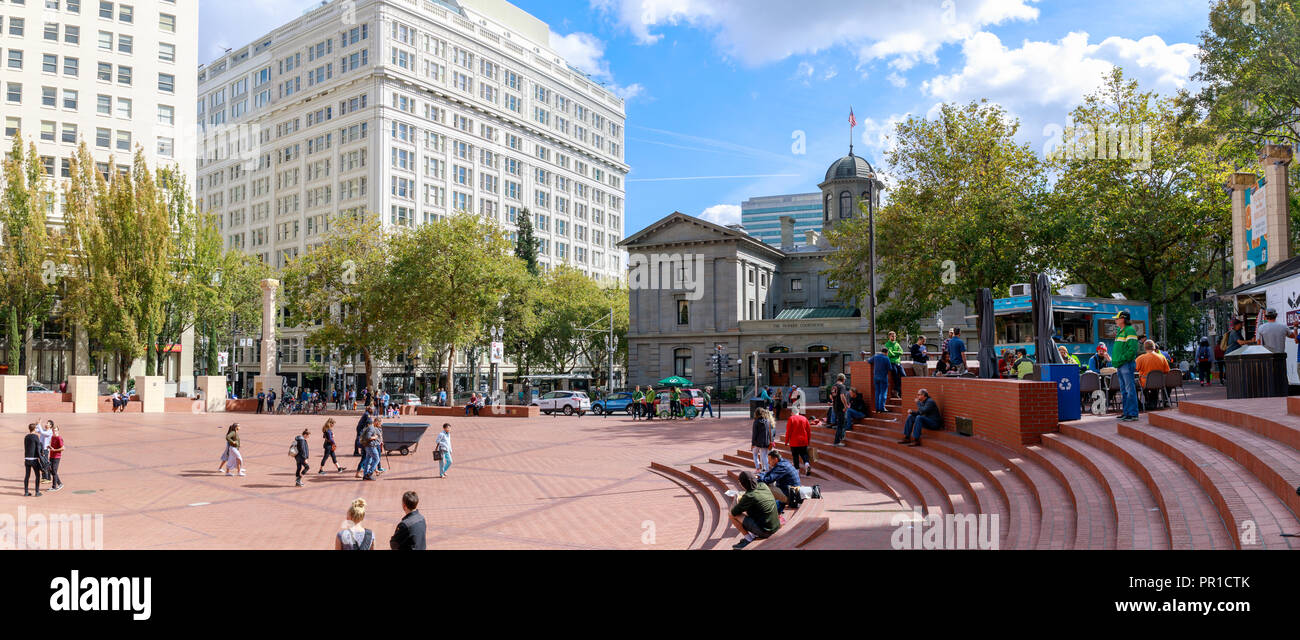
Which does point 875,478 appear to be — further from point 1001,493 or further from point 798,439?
point 1001,493

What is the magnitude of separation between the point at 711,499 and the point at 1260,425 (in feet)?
27.5

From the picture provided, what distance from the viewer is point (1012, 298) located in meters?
26.2

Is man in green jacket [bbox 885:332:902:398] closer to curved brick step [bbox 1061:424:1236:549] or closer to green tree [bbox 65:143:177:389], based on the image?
curved brick step [bbox 1061:424:1236:549]

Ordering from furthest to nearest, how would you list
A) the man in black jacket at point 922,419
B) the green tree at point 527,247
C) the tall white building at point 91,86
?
the green tree at point 527,247 < the tall white building at point 91,86 < the man in black jacket at point 922,419

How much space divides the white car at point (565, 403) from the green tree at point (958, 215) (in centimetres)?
1715

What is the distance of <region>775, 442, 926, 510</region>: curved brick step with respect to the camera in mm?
12266

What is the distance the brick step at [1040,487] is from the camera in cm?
780

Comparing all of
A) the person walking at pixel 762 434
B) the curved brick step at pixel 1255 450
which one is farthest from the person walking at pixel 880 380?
the curved brick step at pixel 1255 450

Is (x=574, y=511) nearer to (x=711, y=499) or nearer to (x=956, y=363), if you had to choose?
(x=711, y=499)

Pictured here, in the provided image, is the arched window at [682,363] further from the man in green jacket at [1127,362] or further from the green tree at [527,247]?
the man in green jacket at [1127,362]

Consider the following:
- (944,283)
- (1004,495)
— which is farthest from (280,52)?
(1004,495)

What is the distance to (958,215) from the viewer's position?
1233 inches

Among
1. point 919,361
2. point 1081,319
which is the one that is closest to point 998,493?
point 919,361

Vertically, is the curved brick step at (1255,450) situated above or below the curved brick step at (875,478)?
above
